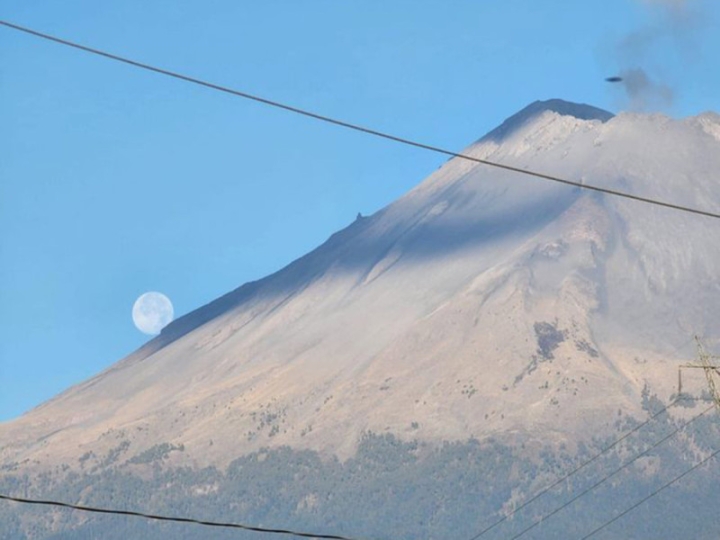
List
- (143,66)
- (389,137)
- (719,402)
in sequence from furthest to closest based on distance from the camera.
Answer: (719,402) < (389,137) < (143,66)

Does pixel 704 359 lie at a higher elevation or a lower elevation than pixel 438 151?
lower

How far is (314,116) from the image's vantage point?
65.2ft

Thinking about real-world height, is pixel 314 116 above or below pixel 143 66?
below

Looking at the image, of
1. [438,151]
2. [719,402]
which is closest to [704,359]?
[719,402]

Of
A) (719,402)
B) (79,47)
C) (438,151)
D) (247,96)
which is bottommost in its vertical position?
(719,402)

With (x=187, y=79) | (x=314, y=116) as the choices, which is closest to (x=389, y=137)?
(x=314, y=116)

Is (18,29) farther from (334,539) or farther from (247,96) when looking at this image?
(334,539)

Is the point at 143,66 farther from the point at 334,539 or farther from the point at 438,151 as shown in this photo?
the point at 334,539

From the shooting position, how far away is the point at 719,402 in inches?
1866

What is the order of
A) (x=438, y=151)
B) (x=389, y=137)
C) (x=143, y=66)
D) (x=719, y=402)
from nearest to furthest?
(x=143, y=66)
(x=389, y=137)
(x=438, y=151)
(x=719, y=402)

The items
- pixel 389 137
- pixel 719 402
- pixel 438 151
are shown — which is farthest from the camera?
pixel 719 402

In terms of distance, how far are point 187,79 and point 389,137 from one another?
9.22ft

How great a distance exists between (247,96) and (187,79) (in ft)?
2.58

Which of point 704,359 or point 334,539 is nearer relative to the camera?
point 334,539
